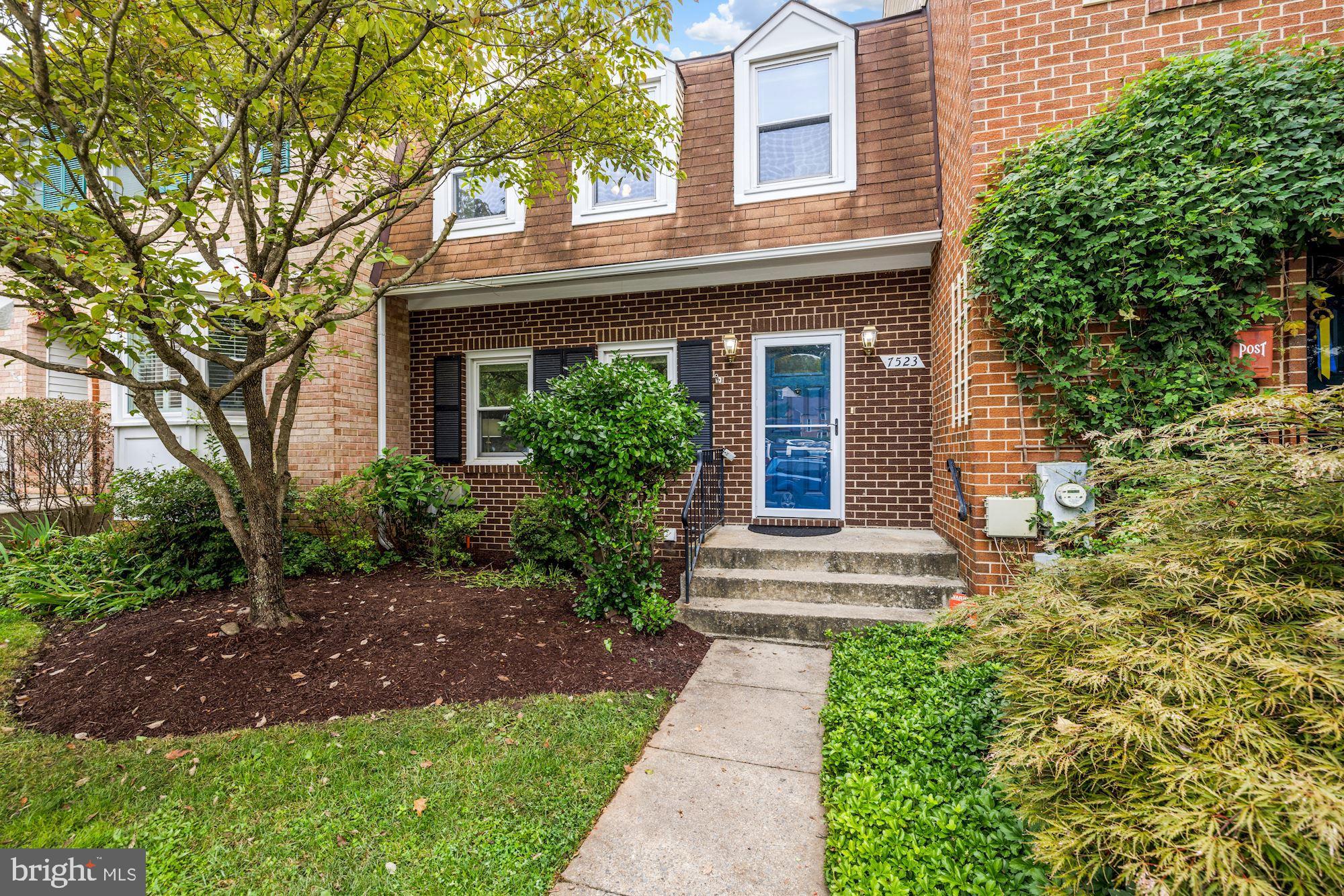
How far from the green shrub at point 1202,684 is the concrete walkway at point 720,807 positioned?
87 cm

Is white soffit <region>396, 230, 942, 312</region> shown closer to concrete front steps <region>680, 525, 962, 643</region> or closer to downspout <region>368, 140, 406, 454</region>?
downspout <region>368, 140, 406, 454</region>

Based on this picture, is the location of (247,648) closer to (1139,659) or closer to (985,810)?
(985,810)

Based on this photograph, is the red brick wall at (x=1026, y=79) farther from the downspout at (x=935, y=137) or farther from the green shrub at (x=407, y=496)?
the green shrub at (x=407, y=496)

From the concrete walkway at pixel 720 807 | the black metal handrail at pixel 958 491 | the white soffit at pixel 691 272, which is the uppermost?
the white soffit at pixel 691 272

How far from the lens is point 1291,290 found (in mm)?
3338

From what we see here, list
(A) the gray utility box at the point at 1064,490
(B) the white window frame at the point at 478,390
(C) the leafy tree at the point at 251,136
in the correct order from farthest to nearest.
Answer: (B) the white window frame at the point at 478,390 → (A) the gray utility box at the point at 1064,490 → (C) the leafy tree at the point at 251,136

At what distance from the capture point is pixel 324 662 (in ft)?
11.8

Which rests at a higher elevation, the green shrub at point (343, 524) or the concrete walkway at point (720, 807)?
the green shrub at point (343, 524)

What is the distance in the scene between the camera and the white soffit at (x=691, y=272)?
212 inches

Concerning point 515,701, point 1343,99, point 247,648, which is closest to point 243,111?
point 247,648

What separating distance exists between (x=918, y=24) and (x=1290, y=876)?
23.4 ft

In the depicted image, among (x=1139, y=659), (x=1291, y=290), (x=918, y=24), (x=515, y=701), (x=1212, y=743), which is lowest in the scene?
(x=515, y=701)

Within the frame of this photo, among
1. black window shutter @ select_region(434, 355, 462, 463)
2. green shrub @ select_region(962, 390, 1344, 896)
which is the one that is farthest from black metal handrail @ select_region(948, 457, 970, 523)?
black window shutter @ select_region(434, 355, 462, 463)

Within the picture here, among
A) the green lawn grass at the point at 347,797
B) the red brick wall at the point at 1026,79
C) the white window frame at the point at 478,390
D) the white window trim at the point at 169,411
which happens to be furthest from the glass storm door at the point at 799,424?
the white window trim at the point at 169,411
